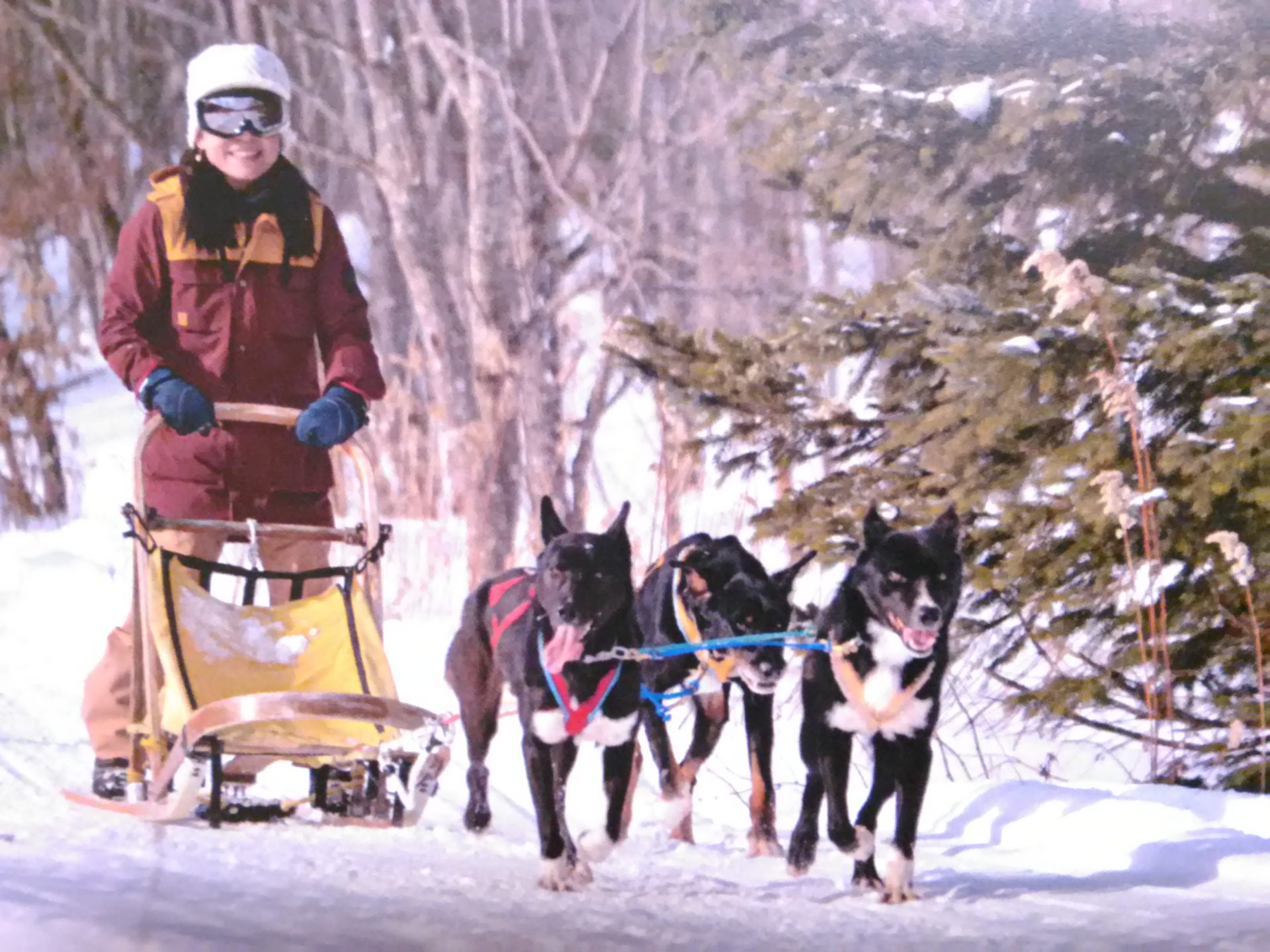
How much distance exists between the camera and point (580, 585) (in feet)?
7.89

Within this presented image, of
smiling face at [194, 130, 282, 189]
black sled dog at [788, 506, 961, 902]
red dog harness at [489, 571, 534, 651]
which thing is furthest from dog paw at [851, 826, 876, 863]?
smiling face at [194, 130, 282, 189]

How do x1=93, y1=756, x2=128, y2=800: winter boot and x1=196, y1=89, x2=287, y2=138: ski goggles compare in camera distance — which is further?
x1=196, y1=89, x2=287, y2=138: ski goggles

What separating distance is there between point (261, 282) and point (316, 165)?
1.34 ft

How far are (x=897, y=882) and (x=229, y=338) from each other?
1555mm

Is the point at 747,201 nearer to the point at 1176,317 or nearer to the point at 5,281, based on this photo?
the point at 1176,317

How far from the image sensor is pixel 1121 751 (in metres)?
3.29

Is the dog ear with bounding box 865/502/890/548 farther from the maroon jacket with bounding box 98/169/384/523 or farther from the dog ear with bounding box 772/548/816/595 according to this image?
the maroon jacket with bounding box 98/169/384/523

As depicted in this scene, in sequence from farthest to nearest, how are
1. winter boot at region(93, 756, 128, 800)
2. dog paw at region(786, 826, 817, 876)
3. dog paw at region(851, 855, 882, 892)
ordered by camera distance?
winter boot at region(93, 756, 128, 800)
dog paw at region(786, 826, 817, 876)
dog paw at region(851, 855, 882, 892)

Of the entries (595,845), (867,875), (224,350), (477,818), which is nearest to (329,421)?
(224,350)

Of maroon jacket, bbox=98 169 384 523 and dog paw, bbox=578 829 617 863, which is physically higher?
maroon jacket, bbox=98 169 384 523

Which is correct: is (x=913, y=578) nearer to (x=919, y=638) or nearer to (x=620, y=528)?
(x=919, y=638)

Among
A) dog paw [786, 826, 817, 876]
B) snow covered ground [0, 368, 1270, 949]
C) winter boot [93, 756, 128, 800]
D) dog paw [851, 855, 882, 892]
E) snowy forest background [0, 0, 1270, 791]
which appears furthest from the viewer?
snowy forest background [0, 0, 1270, 791]

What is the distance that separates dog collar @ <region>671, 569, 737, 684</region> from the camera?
2703 mm

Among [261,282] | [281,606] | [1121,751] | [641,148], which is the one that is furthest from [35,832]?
[1121,751]
